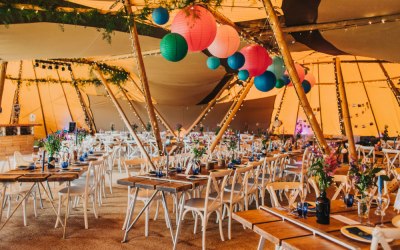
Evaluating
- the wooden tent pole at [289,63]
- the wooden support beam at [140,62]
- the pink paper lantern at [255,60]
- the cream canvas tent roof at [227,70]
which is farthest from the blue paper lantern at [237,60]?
the wooden support beam at [140,62]

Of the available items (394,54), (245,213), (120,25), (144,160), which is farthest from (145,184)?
(394,54)

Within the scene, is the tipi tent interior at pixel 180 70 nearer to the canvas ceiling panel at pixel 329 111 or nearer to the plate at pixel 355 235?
the canvas ceiling panel at pixel 329 111

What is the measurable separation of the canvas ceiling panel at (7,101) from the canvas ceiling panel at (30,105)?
12.2 inches

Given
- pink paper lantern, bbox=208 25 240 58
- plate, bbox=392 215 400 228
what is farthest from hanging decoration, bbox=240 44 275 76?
plate, bbox=392 215 400 228

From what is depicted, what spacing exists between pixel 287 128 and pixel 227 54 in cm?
1056

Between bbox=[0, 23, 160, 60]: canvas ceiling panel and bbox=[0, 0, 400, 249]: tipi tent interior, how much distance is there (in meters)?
0.02

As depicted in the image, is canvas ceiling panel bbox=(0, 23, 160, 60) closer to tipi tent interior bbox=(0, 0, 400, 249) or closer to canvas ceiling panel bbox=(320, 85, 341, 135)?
tipi tent interior bbox=(0, 0, 400, 249)

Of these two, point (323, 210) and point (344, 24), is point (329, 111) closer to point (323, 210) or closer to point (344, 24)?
point (344, 24)

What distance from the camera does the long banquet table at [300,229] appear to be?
203cm

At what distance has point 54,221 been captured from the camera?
193 inches

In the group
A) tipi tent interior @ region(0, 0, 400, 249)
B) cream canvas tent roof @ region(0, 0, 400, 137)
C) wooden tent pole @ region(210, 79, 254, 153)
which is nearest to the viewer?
tipi tent interior @ region(0, 0, 400, 249)

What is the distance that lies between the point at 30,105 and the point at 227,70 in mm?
8447

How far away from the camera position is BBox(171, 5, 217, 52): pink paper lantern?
14.3ft

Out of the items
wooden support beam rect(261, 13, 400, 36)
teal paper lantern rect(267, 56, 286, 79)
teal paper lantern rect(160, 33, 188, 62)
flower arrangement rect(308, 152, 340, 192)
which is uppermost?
wooden support beam rect(261, 13, 400, 36)
